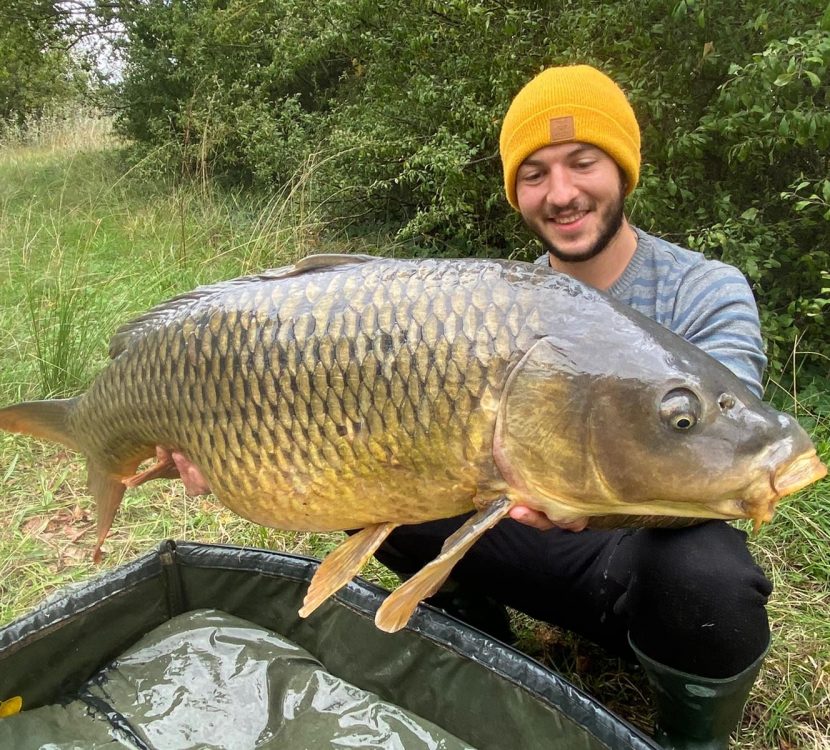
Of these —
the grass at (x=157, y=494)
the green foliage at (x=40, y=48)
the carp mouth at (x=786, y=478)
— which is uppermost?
the green foliage at (x=40, y=48)

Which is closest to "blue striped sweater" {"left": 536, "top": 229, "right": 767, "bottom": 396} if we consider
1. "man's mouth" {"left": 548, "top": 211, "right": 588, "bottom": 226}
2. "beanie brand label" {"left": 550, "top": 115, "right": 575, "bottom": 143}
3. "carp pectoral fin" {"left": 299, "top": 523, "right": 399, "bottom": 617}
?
"man's mouth" {"left": 548, "top": 211, "right": 588, "bottom": 226}

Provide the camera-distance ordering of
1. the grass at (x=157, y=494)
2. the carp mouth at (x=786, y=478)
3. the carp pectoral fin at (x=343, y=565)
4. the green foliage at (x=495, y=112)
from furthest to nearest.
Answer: the green foliage at (x=495, y=112), the grass at (x=157, y=494), the carp pectoral fin at (x=343, y=565), the carp mouth at (x=786, y=478)

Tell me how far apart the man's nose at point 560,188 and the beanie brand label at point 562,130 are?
6cm

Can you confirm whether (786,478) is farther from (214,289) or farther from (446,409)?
(214,289)

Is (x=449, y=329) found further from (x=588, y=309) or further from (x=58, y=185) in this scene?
(x=58, y=185)

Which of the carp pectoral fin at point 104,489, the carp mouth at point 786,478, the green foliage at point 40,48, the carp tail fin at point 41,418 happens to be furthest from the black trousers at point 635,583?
the green foliage at point 40,48

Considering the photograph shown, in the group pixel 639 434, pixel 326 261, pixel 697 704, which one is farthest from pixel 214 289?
pixel 697 704

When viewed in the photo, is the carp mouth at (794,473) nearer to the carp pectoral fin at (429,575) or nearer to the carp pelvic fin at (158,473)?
the carp pectoral fin at (429,575)

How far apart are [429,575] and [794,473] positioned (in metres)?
0.43

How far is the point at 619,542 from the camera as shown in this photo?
1.26 metres

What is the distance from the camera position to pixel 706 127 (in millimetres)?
2424

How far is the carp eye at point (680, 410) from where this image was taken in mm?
826

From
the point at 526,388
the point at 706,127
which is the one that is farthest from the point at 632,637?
the point at 706,127

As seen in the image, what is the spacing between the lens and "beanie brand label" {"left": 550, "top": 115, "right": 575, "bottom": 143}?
144cm
